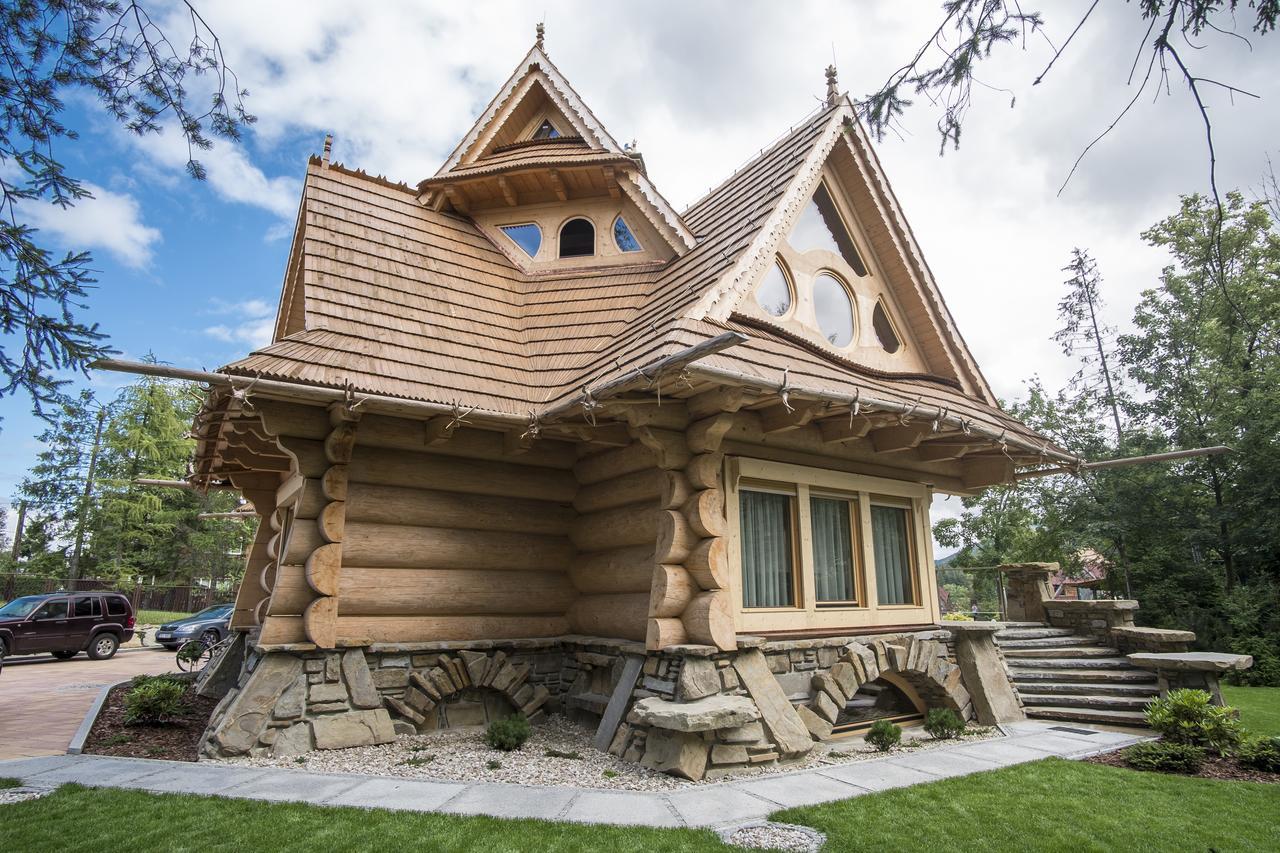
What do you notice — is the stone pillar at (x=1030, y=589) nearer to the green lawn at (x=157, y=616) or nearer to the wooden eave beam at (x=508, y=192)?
the wooden eave beam at (x=508, y=192)

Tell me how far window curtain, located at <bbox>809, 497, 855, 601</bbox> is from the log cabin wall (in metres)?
2.92

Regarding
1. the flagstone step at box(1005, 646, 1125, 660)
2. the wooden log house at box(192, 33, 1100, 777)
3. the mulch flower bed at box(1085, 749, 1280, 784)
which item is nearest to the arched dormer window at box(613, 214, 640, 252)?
the wooden log house at box(192, 33, 1100, 777)

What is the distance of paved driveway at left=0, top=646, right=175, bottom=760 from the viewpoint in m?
7.24

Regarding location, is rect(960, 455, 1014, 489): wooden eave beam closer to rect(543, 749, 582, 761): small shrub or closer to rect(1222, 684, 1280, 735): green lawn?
rect(1222, 684, 1280, 735): green lawn

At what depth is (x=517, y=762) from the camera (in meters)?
6.32

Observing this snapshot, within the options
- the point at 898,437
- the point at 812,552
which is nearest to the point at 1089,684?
the point at 898,437

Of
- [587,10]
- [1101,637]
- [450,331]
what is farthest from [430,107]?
[1101,637]

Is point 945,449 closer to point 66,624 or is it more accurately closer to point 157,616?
point 66,624

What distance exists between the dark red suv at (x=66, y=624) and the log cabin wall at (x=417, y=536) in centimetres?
1290

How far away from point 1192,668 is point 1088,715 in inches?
51.3

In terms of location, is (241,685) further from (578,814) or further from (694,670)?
(694,670)

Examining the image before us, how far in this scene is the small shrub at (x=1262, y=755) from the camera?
21.8 feet

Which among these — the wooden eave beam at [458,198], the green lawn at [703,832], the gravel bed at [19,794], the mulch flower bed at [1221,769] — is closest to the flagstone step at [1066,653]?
the mulch flower bed at [1221,769]

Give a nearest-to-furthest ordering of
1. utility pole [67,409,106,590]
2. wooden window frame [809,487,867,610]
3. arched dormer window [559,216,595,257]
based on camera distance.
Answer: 1. wooden window frame [809,487,867,610]
2. arched dormer window [559,216,595,257]
3. utility pole [67,409,106,590]
